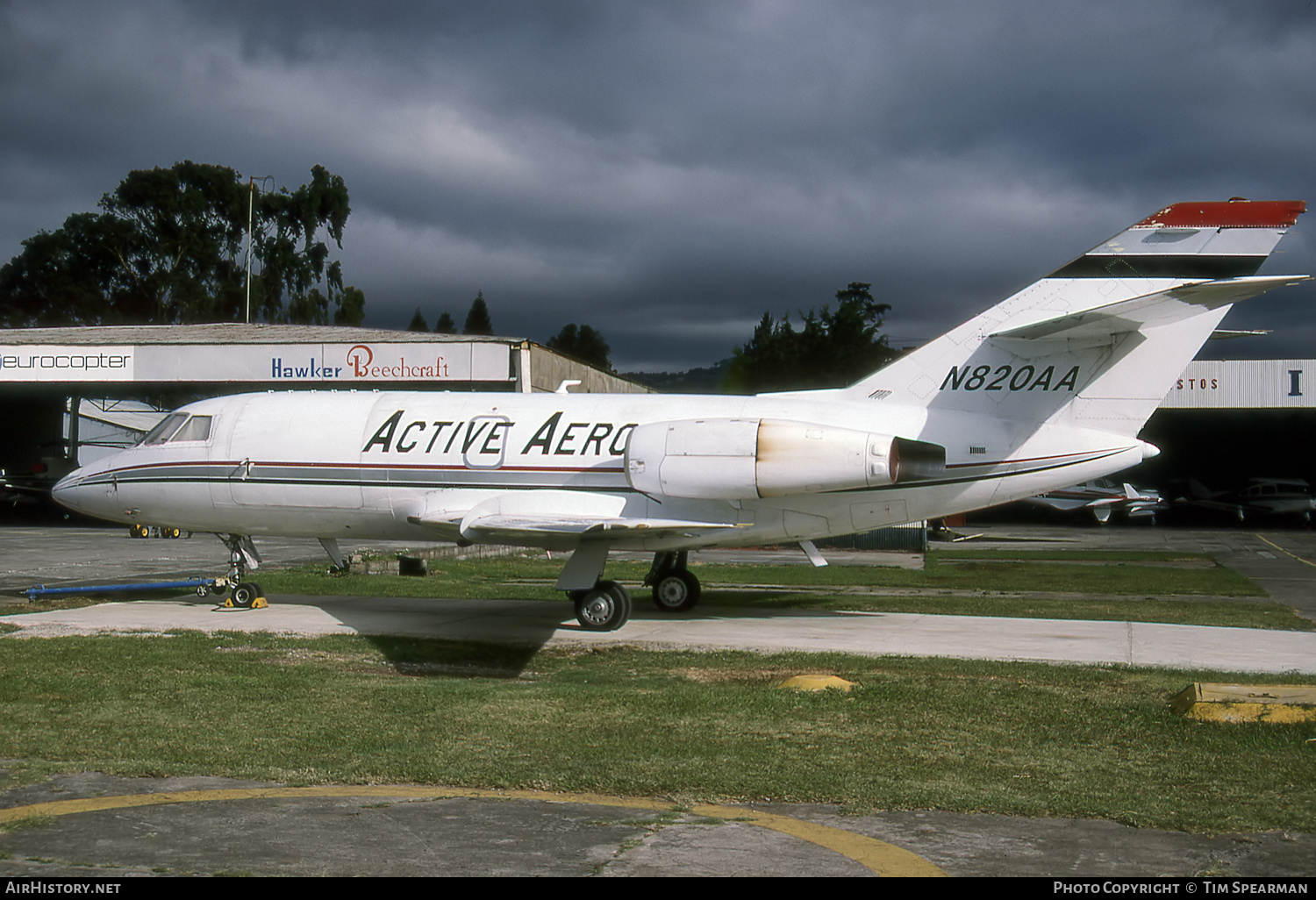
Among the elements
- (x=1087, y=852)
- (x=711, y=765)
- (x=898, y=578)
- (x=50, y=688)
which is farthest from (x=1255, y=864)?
(x=898, y=578)

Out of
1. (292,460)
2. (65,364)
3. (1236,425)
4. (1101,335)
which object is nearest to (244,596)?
(292,460)

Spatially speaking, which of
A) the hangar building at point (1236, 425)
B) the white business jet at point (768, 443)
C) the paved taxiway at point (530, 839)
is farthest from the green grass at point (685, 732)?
the hangar building at point (1236, 425)

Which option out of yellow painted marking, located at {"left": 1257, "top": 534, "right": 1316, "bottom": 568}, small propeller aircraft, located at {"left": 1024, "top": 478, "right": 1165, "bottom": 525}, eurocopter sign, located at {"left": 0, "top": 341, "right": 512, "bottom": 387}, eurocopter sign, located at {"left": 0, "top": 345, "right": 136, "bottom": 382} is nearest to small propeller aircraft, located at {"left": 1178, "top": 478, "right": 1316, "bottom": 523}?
small propeller aircraft, located at {"left": 1024, "top": 478, "right": 1165, "bottom": 525}

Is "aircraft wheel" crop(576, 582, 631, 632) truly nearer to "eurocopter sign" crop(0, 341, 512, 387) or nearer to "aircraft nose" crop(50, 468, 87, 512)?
"aircraft nose" crop(50, 468, 87, 512)

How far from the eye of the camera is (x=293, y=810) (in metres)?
6.71

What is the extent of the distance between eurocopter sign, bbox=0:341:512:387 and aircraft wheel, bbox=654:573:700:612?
57.1ft

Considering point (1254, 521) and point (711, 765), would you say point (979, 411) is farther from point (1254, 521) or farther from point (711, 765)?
point (1254, 521)

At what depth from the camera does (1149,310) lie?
13.9 meters

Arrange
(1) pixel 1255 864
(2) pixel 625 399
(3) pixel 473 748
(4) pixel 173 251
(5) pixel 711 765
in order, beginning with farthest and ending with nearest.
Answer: (4) pixel 173 251 < (2) pixel 625 399 < (3) pixel 473 748 < (5) pixel 711 765 < (1) pixel 1255 864

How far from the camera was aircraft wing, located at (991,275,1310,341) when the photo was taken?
12.8 metres

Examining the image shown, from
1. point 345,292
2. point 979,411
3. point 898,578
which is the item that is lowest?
point 898,578

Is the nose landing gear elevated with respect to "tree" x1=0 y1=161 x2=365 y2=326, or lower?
lower

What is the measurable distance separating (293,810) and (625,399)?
10.7 m

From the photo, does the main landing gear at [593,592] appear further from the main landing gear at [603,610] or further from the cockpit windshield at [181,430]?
the cockpit windshield at [181,430]
